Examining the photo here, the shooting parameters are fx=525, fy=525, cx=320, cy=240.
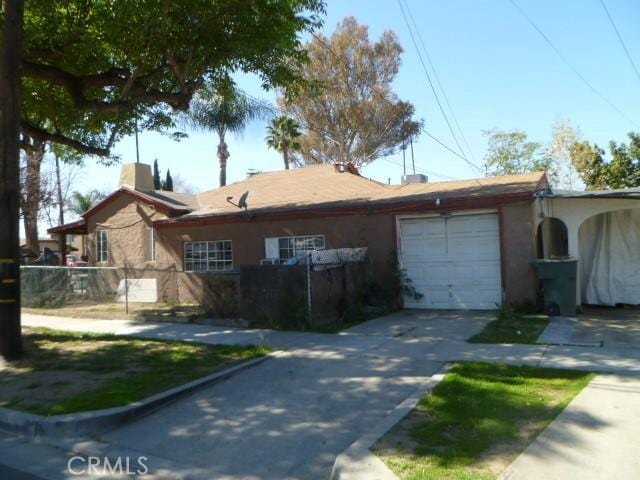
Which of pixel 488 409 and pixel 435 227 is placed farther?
pixel 435 227

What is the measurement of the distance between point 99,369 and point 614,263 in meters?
11.7

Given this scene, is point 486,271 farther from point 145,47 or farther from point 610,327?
point 145,47

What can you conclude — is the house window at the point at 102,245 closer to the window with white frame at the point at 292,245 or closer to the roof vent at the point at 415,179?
the window with white frame at the point at 292,245

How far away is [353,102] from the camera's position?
31812 mm

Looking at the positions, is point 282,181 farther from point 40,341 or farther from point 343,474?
point 343,474

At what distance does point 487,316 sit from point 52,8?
11454 mm

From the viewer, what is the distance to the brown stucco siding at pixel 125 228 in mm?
18062

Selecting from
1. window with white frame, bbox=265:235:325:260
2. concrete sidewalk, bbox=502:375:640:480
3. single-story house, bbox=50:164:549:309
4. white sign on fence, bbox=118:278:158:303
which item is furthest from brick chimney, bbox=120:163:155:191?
concrete sidewalk, bbox=502:375:640:480

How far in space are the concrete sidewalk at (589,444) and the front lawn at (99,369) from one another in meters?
4.46

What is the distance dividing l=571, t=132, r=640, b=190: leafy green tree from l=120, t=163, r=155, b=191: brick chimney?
20.3 metres

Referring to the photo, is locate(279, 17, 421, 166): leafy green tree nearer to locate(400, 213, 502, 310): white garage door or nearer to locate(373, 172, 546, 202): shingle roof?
locate(373, 172, 546, 202): shingle roof

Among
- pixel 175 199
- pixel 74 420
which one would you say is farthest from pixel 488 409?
pixel 175 199

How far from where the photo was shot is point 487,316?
1136 centimetres

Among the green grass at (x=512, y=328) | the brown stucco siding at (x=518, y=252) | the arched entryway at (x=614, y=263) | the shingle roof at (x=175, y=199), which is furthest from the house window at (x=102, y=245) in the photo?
the arched entryway at (x=614, y=263)
